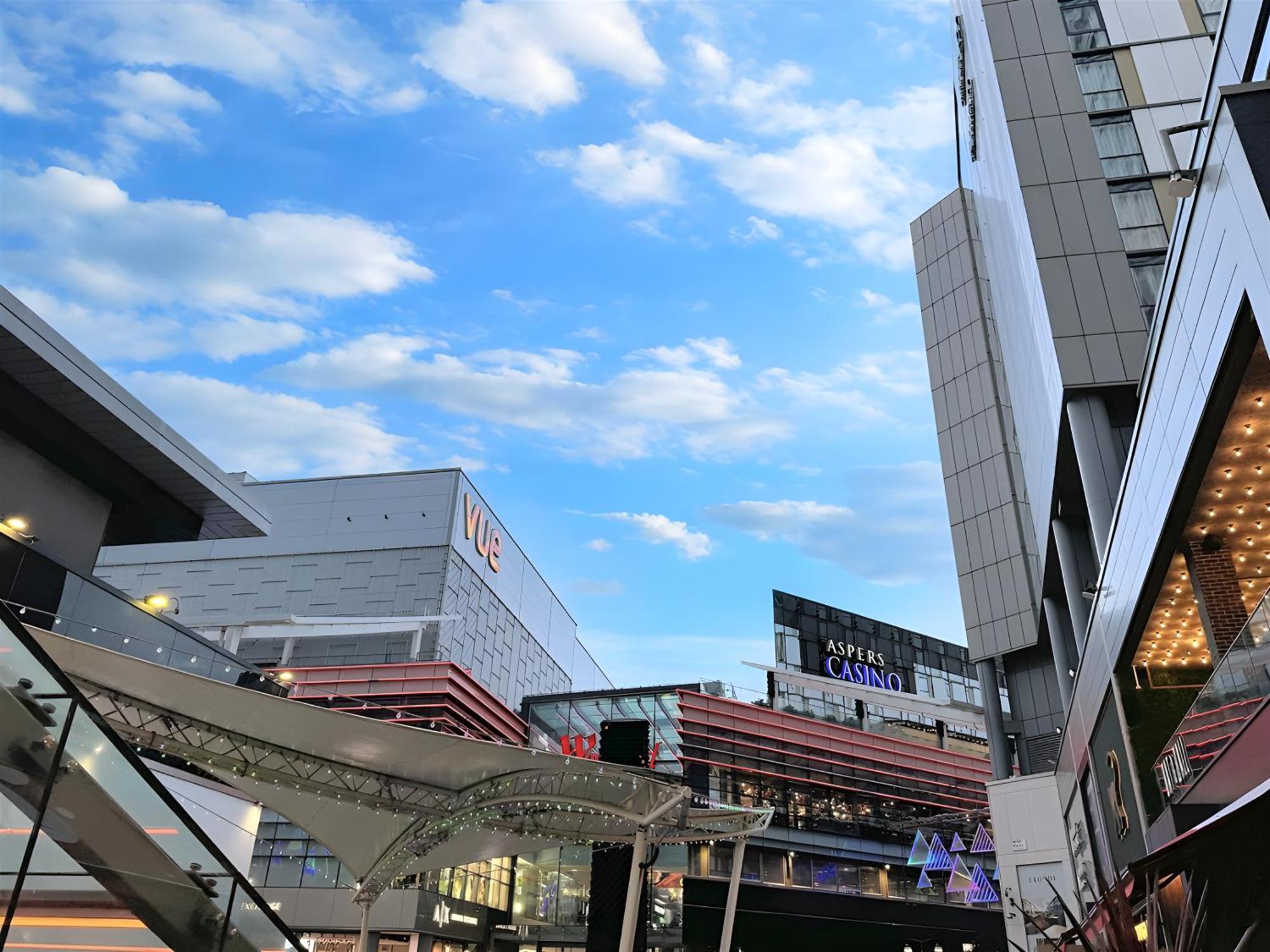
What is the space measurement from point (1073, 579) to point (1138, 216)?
937 cm

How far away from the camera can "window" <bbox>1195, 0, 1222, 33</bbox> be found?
2428 centimetres

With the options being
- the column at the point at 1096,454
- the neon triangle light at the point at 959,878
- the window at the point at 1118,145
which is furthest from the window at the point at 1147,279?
the neon triangle light at the point at 959,878

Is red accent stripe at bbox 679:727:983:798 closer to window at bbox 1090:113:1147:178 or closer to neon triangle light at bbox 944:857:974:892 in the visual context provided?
neon triangle light at bbox 944:857:974:892

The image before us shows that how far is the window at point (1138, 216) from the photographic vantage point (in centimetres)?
2233

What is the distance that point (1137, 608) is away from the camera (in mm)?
14758

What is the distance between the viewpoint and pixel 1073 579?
23.7 metres

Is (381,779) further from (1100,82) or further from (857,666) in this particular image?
(857,666)

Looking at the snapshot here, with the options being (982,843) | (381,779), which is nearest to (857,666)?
(982,843)

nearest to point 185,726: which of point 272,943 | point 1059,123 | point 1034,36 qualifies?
point 272,943

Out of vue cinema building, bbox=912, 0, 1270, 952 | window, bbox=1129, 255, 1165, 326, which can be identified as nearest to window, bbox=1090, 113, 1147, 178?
vue cinema building, bbox=912, 0, 1270, 952

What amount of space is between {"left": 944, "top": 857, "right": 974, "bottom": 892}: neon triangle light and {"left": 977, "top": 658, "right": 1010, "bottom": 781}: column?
4.52 m

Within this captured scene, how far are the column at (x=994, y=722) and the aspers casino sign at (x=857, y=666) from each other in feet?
73.9

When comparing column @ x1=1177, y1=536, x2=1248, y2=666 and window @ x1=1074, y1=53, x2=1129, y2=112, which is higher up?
window @ x1=1074, y1=53, x2=1129, y2=112

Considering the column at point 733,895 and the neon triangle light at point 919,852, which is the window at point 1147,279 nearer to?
the column at point 733,895
